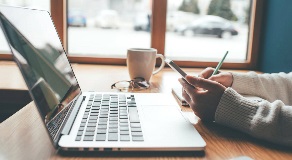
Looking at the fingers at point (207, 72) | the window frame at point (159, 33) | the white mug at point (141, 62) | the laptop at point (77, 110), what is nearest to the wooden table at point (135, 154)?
the laptop at point (77, 110)

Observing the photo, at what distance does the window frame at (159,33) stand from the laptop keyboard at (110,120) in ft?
2.67

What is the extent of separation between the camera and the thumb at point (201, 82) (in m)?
0.70

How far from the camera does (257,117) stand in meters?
0.65

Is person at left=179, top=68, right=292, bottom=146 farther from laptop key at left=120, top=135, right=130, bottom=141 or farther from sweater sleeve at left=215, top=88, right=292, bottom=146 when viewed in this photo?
laptop key at left=120, top=135, right=130, bottom=141

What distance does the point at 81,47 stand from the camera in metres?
1.70

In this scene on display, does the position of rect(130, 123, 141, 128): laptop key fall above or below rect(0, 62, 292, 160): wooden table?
above

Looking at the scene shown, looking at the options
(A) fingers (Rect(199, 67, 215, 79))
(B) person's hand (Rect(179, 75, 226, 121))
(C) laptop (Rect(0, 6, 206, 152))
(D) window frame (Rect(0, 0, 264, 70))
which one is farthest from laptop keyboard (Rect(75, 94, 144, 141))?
(D) window frame (Rect(0, 0, 264, 70))

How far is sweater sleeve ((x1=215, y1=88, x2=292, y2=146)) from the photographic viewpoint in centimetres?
62

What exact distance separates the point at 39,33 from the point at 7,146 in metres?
0.29

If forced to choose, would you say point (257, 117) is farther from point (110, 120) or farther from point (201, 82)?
point (110, 120)

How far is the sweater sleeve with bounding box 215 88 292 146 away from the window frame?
0.97 m

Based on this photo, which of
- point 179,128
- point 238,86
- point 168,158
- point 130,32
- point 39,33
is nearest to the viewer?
point 168,158

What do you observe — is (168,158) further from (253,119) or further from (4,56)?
(4,56)

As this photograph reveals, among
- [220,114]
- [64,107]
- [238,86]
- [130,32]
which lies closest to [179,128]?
[220,114]
